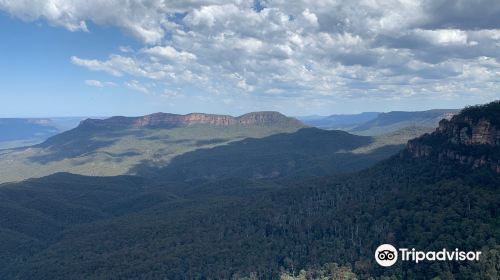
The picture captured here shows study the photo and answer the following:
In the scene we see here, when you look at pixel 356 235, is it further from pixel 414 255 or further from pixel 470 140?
pixel 470 140

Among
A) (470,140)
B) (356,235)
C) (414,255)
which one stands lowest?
(356,235)

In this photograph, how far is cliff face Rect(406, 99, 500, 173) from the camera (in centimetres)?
15650

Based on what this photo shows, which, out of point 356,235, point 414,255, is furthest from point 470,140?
point 414,255

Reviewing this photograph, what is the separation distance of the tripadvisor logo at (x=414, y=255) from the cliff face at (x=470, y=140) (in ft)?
159

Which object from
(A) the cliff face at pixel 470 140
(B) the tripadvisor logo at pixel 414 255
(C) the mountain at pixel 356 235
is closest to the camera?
(B) the tripadvisor logo at pixel 414 255

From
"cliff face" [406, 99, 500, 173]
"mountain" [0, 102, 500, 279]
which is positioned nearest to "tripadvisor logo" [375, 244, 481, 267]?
"mountain" [0, 102, 500, 279]

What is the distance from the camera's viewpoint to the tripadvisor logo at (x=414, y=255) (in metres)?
111

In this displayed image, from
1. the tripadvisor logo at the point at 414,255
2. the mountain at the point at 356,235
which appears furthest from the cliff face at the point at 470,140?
the tripadvisor logo at the point at 414,255

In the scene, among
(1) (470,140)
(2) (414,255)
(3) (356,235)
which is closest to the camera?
(2) (414,255)

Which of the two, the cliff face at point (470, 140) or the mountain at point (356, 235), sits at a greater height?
the cliff face at point (470, 140)

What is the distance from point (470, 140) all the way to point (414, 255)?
6898 centimetres

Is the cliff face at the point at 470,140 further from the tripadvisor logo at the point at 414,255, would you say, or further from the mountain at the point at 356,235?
the tripadvisor logo at the point at 414,255

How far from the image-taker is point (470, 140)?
16762cm

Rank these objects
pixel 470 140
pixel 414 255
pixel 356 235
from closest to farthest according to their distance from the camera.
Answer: pixel 414 255
pixel 356 235
pixel 470 140
